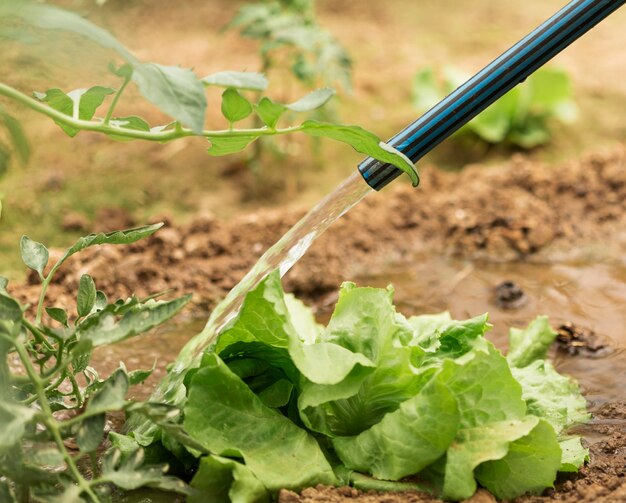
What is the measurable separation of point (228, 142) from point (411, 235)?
1.93m

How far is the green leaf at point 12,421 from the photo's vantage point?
62.1 inches

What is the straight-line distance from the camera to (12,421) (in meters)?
1.61

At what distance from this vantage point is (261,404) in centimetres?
201

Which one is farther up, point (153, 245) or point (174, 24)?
point (174, 24)

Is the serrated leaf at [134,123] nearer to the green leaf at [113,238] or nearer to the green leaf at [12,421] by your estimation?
the green leaf at [113,238]

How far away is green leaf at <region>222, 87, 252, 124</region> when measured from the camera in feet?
5.86

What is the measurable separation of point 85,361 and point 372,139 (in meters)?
0.84

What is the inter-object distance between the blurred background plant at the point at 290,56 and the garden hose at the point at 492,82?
1.69 meters

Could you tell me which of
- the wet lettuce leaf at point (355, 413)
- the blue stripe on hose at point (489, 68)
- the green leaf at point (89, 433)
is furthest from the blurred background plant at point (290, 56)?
the green leaf at point (89, 433)

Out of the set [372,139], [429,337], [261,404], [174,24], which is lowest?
[261,404]

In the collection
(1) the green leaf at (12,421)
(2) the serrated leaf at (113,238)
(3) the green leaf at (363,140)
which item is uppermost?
(3) the green leaf at (363,140)

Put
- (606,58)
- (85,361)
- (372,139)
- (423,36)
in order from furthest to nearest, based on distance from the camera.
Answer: (423,36) < (606,58) < (85,361) < (372,139)

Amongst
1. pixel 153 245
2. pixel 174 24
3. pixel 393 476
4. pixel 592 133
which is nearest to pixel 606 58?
pixel 592 133

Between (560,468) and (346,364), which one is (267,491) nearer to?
(346,364)
